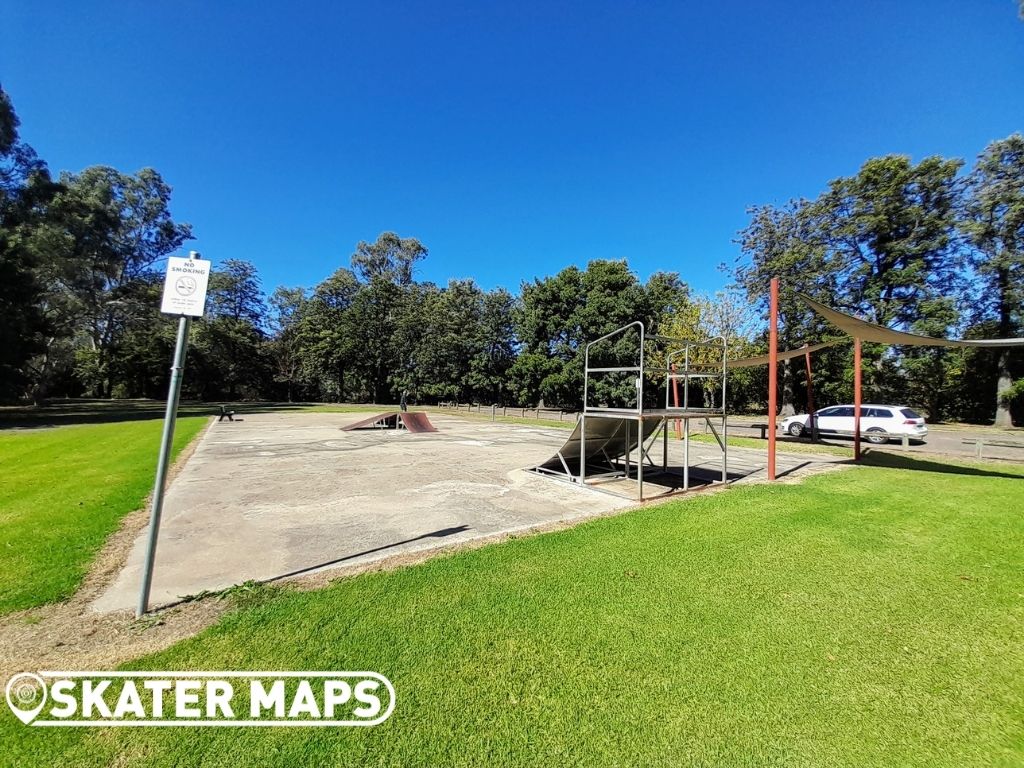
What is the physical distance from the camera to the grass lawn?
210 centimetres

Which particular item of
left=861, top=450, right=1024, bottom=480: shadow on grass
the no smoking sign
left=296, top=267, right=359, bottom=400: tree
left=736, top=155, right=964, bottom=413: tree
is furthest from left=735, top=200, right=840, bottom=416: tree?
left=296, top=267, right=359, bottom=400: tree

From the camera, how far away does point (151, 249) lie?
120 ft

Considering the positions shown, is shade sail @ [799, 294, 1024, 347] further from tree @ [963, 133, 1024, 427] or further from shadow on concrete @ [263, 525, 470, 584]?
tree @ [963, 133, 1024, 427]

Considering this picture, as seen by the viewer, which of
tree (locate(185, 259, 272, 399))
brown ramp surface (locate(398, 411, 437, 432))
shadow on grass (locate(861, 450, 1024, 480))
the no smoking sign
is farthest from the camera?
tree (locate(185, 259, 272, 399))

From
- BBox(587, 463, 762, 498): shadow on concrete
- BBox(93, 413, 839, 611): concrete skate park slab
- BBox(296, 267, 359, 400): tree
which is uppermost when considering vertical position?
BBox(296, 267, 359, 400): tree

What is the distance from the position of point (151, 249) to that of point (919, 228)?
55.5m

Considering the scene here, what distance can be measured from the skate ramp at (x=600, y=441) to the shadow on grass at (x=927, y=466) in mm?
6030

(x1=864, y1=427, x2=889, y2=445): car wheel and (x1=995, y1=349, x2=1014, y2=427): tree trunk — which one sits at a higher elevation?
(x1=995, y1=349, x2=1014, y2=427): tree trunk

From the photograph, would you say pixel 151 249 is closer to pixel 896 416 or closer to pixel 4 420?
pixel 4 420

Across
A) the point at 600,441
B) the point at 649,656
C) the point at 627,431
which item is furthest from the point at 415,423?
the point at 649,656

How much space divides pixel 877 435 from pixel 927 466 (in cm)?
658

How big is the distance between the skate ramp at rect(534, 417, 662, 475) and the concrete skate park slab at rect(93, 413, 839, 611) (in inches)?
30.3

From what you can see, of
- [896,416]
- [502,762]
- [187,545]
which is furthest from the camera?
[896,416]

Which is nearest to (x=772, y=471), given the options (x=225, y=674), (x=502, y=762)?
(x=502, y=762)
